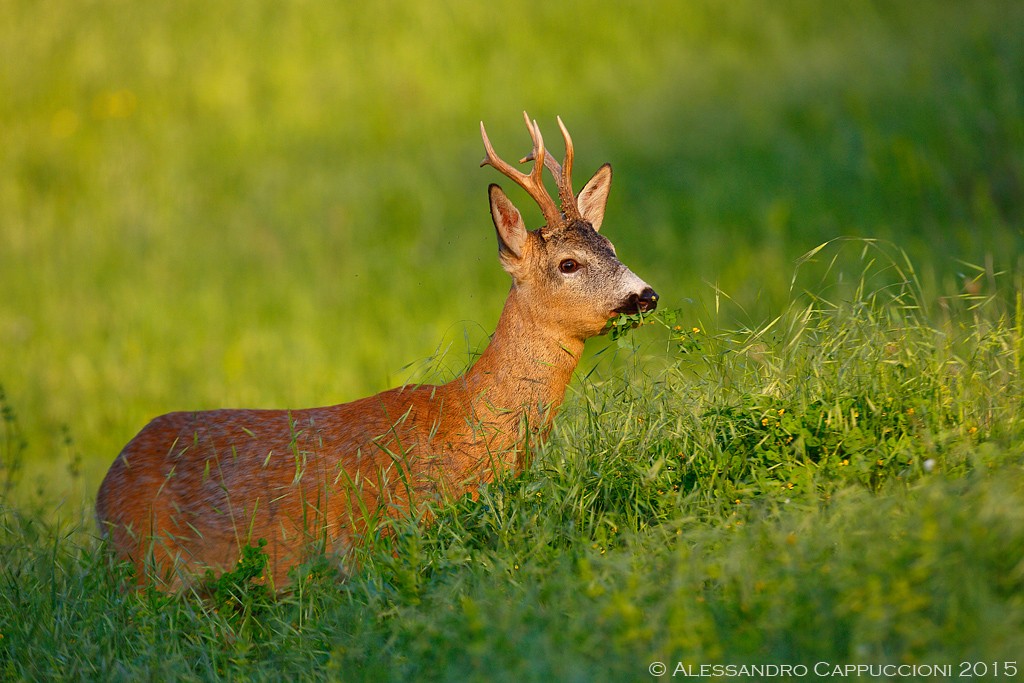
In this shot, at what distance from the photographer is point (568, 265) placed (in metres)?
5.84

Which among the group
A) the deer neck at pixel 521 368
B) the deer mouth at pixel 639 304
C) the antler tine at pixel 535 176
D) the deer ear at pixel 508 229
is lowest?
the deer neck at pixel 521 368

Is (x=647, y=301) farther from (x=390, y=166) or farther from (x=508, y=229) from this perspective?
(x=390, y=166)

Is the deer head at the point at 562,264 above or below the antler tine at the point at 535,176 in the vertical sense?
below

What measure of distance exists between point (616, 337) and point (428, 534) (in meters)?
1.20

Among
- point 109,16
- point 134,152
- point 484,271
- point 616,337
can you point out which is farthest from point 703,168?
point 109,16

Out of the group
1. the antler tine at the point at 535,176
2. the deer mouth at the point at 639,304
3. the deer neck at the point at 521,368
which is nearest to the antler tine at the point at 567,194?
the antler tine at the point at 535,176

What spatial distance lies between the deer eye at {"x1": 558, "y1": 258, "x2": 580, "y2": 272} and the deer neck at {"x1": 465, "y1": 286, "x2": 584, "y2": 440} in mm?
232

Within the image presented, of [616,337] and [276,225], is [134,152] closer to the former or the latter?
[276,225]

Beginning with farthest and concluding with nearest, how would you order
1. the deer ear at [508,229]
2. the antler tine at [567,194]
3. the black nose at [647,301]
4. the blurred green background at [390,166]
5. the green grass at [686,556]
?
the blurred green background at [390,166]
the antler tine at [567,194]
the deer ear at [508,229]
the black nose at [647,301]
the green grass at [686,556]

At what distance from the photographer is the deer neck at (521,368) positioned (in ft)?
18.8

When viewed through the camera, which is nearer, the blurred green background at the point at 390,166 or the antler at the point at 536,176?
the antler at the point at 536,176

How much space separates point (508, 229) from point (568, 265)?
37 centimetres

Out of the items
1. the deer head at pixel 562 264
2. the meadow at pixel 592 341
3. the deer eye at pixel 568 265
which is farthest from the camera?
the deer eye at pixel 568 265

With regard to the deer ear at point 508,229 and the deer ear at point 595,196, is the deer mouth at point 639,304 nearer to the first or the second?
the deer ear at point 508,229
